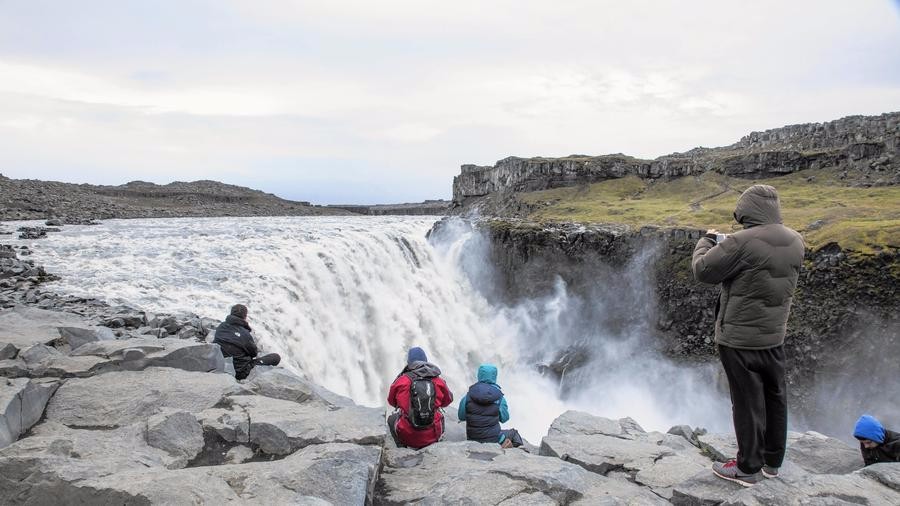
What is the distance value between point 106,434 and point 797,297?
34274 mm

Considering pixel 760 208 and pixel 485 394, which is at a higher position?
pixel 760 208

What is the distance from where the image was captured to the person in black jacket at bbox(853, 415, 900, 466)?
27.5 ft

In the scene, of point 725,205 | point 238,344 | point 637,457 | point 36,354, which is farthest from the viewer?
point 725,205

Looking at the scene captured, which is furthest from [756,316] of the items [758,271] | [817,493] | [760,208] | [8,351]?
[8,351]

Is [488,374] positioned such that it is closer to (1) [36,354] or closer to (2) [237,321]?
(2) [237,321]

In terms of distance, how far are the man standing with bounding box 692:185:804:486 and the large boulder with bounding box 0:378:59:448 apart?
873cm

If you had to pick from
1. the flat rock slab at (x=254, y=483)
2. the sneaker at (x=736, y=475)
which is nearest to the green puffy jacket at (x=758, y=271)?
the sneaker at (x=736, y=475)

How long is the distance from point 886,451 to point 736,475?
3704 millimetres

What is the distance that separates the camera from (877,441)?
8.49 meters

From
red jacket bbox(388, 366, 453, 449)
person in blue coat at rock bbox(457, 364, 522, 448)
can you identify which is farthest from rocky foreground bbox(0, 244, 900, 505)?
person in blue coat at rock bbox(457, 364, 522, 448)

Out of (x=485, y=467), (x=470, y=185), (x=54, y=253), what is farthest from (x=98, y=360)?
(x=470, y=185)

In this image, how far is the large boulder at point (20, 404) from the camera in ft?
22.9

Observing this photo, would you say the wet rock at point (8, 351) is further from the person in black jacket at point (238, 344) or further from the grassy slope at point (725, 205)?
the grassy slope at point (725, 205)

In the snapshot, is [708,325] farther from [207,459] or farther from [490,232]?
[207,459]
